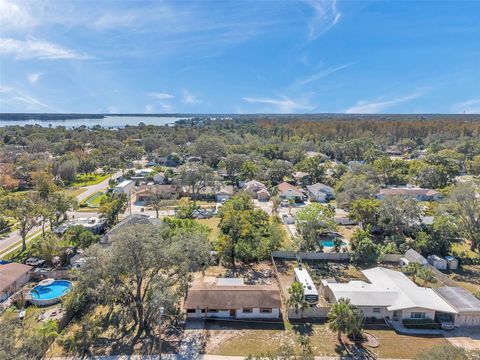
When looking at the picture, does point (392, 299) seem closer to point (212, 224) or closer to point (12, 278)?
point (212, 224)

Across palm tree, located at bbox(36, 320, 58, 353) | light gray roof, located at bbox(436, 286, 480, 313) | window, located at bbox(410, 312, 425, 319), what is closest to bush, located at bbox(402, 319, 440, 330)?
window, located at bbox(410, 312, 425, 319)

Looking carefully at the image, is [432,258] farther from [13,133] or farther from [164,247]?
[13,133]

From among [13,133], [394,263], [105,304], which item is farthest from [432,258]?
[13,133]

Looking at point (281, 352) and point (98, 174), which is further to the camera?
point (98, 174)

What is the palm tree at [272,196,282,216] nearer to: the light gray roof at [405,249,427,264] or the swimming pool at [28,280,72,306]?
the light gray roof at [405,249,427,264]

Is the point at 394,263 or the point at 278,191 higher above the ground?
the point at 278,191

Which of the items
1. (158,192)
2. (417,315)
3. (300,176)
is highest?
(300,176)

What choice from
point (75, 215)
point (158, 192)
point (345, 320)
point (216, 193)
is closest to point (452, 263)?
point (345, 320)

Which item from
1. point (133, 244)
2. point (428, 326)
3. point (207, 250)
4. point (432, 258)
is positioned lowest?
point (428, 326)
